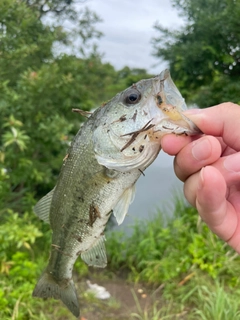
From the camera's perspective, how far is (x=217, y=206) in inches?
52.5

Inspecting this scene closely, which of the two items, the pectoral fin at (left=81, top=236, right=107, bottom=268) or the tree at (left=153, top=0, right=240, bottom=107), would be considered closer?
the pectoral fin at (left=81, top=236, right=107, bottom=268)

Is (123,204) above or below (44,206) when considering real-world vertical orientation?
above

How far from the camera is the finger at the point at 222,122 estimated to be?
1394mm

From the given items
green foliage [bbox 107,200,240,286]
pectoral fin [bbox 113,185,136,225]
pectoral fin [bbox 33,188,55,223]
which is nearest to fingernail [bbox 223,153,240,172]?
pectoral fin [bbox 113,185,136,225]

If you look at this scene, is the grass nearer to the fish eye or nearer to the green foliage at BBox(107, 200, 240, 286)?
the green foliage at BBox(107, 200, 240, 286)

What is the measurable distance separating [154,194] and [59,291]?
4464 mm

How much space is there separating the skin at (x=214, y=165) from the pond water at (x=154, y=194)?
138 inches

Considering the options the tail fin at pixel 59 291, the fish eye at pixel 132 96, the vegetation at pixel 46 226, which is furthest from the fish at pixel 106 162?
the vegetation at pixel 46 226

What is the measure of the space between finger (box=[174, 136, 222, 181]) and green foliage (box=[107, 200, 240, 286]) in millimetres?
2532

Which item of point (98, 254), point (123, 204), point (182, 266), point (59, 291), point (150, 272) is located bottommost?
point (150, 272)

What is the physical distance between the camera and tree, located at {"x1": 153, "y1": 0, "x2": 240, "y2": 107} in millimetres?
5254

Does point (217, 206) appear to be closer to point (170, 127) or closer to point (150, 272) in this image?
point (170, 127)

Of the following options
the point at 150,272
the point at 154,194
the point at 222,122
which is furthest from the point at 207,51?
the point at 222,122

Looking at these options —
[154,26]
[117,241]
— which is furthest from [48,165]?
[154,26]
